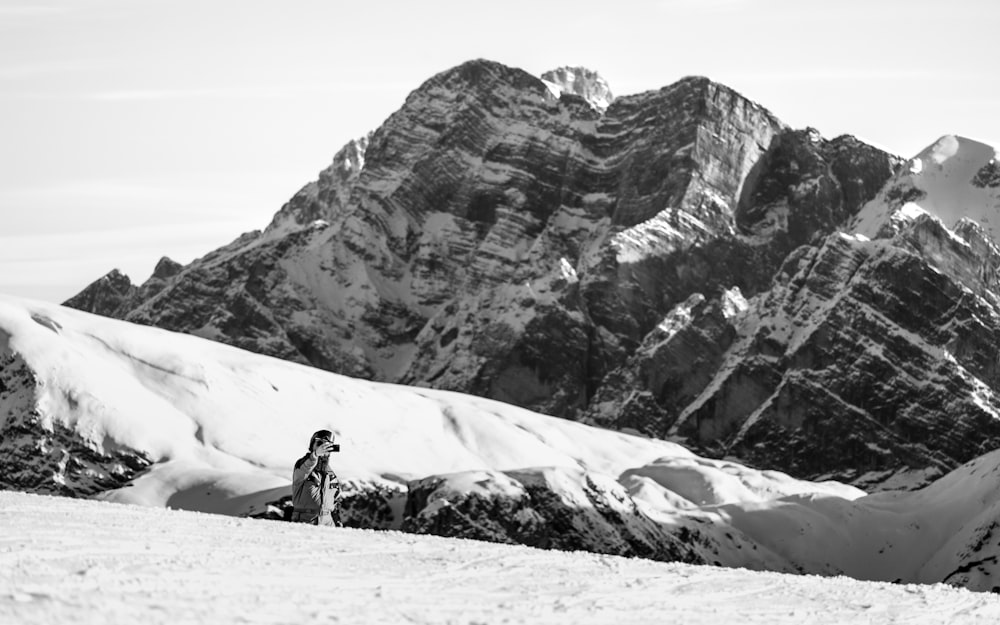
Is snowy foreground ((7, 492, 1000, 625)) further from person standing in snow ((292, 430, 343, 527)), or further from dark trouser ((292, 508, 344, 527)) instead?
dark trouser ((292, 508, 344, 527))

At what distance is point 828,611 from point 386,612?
13004 mm

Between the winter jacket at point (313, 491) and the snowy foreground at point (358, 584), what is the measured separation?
7.11m

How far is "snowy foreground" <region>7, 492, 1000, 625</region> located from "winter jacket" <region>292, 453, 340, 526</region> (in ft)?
23.3

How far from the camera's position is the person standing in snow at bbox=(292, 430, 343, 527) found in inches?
2894

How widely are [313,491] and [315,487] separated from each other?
164 millimetres

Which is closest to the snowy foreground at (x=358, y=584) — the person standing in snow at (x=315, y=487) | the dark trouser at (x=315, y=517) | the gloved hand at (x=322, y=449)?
the gloved hand at (x=322, y=449)

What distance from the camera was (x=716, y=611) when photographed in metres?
50.8

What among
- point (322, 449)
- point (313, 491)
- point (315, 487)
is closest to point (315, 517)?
point (313, 491)

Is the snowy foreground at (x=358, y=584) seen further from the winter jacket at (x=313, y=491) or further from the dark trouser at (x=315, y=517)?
the dark trouser at (x=315, y=517)

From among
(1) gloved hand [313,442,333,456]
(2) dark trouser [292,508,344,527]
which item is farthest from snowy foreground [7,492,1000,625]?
(2) dark trouser [292,508,344,527]

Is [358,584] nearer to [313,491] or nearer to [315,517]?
[313,491]

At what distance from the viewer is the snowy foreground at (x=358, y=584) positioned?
143 feet

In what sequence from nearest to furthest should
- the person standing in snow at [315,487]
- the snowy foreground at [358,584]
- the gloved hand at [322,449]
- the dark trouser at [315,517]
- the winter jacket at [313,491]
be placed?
1. the snowy foreground at [358,584]
2. the gloved hand at [322,449]
3. the person standing in snow at [315,487]
4. the winter jacket at [313,491]
5. the dark trouser at [315,517]

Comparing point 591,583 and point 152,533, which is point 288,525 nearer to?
point 152,533
